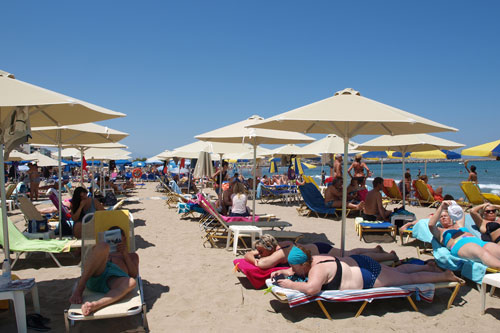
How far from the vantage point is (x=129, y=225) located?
4.15 meters

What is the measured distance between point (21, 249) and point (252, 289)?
303 cm

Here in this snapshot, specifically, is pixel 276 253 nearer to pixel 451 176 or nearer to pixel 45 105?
pixel 45 105

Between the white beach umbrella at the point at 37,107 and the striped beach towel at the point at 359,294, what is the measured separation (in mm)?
2614

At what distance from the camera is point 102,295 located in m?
3.06

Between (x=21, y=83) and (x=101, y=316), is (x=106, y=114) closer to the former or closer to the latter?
(x=21, y=83)

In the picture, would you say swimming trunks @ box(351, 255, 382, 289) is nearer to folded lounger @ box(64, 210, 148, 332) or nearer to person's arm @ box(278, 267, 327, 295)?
person's arm @ box(278, 267, 327, 295)

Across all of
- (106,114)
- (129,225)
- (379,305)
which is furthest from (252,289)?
(106,114)

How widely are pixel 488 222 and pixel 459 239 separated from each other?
74 cm

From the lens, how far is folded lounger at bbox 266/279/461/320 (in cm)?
325

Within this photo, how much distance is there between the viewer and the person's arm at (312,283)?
324 centimetres

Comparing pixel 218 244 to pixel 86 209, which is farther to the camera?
pixel 218 244

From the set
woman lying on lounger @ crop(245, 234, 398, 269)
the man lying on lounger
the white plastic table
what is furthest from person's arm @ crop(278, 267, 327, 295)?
the white plastic table

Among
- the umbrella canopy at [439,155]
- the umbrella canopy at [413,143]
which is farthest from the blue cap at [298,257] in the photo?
the umbrella canopy at [439,155]

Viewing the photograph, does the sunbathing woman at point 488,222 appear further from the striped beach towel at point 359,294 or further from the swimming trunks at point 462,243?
the striped beach towel at point 359,294
